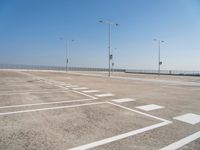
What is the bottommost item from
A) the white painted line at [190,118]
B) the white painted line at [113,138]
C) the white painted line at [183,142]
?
the white painted line at [190,118]

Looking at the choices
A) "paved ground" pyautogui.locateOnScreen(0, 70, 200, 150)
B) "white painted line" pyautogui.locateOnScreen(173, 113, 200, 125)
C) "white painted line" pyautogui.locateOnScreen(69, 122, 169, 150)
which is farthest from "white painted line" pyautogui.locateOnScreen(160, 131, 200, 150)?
"white painted line" pyautogui.locateOnScreen(173, 113, 200, 125)

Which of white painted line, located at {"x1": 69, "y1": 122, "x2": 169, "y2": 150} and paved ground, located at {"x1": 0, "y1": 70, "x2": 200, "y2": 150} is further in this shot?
paved ground, located at {"x1": 0, "y1": 70, "x2": 200, "y2": 150}

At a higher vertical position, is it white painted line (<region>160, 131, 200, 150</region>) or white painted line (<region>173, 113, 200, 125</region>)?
white painted line (<region>160, 131, 200, 150</region>)

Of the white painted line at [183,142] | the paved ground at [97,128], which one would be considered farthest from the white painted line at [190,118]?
the white painted line at [183,142]

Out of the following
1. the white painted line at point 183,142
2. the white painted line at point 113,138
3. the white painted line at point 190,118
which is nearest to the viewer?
the white painted line at point 113,138

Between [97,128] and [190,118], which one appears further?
[190,118]

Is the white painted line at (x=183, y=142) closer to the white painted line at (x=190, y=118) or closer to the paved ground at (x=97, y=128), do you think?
the paved ground at (x=97, y=128)

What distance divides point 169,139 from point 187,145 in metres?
0.44

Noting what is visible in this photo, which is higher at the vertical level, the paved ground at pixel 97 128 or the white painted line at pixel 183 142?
the paved ground at pixel 97 128

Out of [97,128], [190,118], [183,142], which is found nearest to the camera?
[183,142]

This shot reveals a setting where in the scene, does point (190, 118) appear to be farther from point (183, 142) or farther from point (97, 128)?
point (97, 128)

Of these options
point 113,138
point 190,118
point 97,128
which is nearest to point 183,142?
point 113,138

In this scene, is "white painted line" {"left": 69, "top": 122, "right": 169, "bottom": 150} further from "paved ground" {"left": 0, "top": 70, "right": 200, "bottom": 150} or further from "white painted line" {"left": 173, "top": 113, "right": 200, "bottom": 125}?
"white painted line" {"left": 173, "top": 113, "right": 200, "bottom": 125}

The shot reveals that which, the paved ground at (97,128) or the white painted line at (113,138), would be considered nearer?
the white painted line at (113,138)
